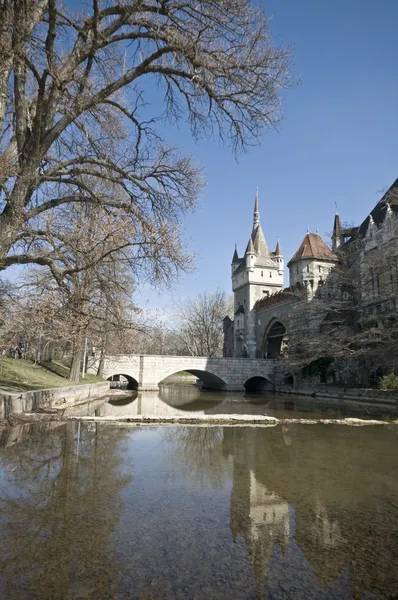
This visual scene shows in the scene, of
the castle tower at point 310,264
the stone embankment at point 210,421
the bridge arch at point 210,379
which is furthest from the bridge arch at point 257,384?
the stone embankment at point 210,421

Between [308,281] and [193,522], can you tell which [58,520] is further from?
[308,281]

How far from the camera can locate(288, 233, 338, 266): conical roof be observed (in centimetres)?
3838

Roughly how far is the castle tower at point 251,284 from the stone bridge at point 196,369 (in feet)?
24.0

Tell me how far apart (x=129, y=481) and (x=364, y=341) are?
1891cm

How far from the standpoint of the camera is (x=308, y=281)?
36.5m

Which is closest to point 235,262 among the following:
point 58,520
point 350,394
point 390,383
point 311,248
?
point 311,248

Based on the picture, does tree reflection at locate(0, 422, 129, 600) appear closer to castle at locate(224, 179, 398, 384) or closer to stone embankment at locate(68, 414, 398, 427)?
stone embankment at locate(68, 414, 398, 427)

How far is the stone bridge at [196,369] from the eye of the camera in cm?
3459

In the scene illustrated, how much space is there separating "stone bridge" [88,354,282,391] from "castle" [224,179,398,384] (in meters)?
3.08

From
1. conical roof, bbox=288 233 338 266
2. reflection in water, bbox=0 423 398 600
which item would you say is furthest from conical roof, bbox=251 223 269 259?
reflection in water, bbox=0 423 398 600

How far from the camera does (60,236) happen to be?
790cm

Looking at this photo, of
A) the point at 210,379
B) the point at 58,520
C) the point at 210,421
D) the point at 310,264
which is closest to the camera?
the point at 58,520

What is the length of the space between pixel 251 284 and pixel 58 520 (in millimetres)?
46562

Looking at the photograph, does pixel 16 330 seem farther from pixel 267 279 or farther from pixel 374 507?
pixel 267 279
